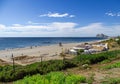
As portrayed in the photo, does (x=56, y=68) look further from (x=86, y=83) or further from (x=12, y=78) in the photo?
(x=86, y=83)

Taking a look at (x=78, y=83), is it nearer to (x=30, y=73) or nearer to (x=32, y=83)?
(x=32, y=83)

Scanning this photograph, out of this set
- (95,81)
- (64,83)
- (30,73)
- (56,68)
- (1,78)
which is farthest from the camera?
(56,68)

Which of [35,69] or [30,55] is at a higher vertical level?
[35,69]

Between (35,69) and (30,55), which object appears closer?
(35,69)

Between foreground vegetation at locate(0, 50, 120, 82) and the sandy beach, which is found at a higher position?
foreground vegetation at locate(0, 50, 120, 82)

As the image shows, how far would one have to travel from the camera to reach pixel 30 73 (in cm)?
1792

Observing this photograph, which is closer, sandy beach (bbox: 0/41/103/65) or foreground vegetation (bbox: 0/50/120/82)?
foreground vegetation (bbox: 0/50/120/82)

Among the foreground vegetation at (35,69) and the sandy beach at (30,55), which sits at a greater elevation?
the foreground vegetation at (35,69)

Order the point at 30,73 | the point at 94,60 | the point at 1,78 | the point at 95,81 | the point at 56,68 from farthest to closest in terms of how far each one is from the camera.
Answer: the point at 94,60 → the point at 56,68 → the point at 30,73 → the point at 1,78 → the point at 95,81

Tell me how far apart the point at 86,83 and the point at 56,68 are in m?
7.29

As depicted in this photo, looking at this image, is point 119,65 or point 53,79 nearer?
point 53,79

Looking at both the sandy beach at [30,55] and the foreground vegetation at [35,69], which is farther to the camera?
the sandy beach at [30,55]

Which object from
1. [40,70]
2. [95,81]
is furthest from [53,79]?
[40,70]

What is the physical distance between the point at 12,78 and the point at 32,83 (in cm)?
508
